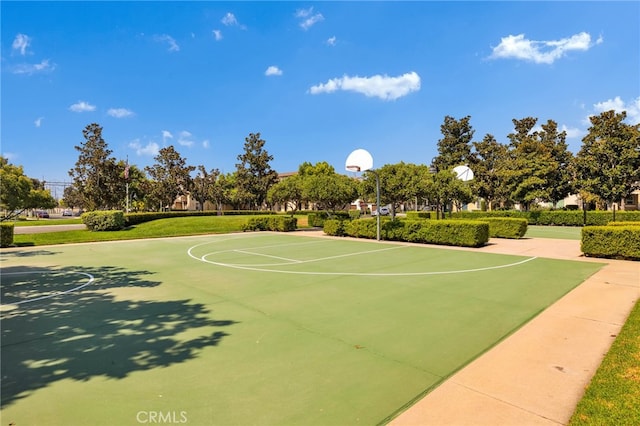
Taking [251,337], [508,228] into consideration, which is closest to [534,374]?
[251,337]

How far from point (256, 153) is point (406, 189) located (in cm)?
3391

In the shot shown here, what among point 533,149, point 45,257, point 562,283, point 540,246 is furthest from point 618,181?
point 45,257

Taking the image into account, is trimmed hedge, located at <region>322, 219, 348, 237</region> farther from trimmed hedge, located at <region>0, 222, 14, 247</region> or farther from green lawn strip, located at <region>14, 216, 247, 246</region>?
trimmed hedge, located at <region>0, 222, 14, 247</region>

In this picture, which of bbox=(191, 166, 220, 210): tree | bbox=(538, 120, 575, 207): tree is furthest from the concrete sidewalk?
bbox=(191, 166, 220, 210): tree

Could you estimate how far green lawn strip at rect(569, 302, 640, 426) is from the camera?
287cm

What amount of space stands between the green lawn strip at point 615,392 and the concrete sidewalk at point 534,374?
105 mm

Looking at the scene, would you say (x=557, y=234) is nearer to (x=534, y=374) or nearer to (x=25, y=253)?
(x=534, y=374)

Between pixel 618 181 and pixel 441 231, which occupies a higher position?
pixel 618 181

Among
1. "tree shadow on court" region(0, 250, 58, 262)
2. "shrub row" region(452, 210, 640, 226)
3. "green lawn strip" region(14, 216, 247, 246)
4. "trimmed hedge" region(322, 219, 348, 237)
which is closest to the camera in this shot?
"tree shadow on court" region(0, 250, 58, 262)

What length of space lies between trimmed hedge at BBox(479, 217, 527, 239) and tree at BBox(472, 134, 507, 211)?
18.3 metres

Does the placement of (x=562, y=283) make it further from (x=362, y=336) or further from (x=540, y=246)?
(x=540, y=246)

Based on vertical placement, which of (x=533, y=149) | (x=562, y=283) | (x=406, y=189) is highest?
(x=533, y=149)

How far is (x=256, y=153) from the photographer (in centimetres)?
4962

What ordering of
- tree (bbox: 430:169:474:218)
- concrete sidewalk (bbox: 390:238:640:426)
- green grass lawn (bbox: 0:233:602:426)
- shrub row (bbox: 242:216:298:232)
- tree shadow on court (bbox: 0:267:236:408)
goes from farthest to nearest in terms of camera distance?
shrub row (bbox: 242:216:298:232) → tree (bbox: 430:169:474:218) → tree shadow on court (bbox: 0:267:236:408) → green grass lawn (bbox: 0:233:602:426) → concrete sidewalk (bbox: 390:238:640:426)
